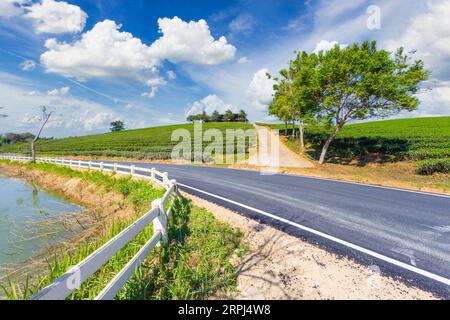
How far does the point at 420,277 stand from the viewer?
305 cm

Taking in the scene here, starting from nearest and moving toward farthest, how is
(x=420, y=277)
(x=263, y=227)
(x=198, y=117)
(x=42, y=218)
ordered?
(x=420, y=277) → (x=263, y=227) → (x=42, y=218) → (x=198, y=117)

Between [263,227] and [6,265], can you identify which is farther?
[6,265]

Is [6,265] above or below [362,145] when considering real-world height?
below

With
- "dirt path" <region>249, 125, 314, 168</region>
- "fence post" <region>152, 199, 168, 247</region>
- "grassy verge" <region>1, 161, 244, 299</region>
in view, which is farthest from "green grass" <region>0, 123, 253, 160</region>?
"fence post" <region>152, 199, 168, 247</region>

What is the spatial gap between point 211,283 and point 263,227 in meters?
2.13

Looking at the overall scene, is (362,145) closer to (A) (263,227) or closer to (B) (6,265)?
(A) (263,227)

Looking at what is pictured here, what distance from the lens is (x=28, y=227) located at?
25.1 ft

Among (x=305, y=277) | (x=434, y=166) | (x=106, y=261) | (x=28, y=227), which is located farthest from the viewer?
(x=434, y=166)

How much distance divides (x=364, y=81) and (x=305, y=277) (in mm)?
16359

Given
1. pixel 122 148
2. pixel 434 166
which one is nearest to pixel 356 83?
pixel 434 166

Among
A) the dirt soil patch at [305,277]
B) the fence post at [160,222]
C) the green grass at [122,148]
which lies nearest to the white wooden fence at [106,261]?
the fence post at [160,222]

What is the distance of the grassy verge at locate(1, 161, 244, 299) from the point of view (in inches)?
117

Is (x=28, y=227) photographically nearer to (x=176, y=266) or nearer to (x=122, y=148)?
(x=176, y=266)
